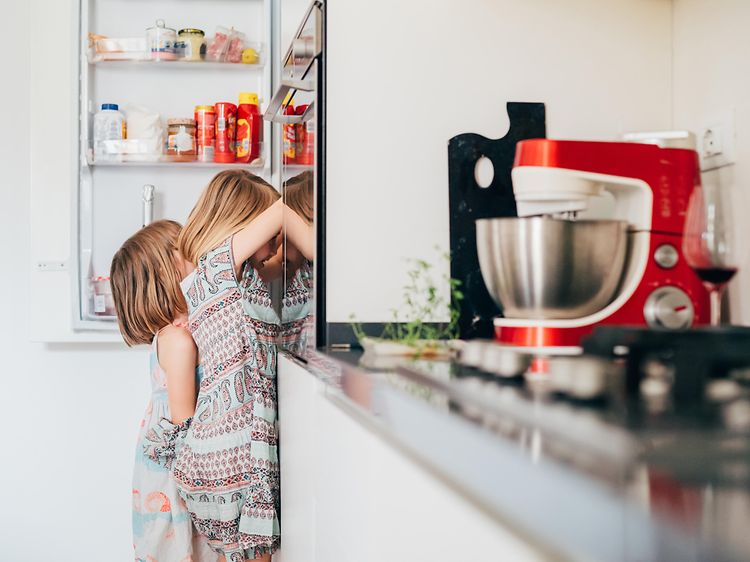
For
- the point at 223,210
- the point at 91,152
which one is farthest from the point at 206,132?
the point at 223,210

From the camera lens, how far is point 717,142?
1.38 meters

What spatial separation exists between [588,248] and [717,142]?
1.28ft

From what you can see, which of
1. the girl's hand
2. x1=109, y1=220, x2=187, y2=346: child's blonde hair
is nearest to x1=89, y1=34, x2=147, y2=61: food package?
x1=109, y1=220, x2=187, y2=346: child's blonde hair

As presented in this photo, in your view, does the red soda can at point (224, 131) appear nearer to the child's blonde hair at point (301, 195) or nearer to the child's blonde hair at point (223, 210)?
the child's blonde hair at point (223, 210)

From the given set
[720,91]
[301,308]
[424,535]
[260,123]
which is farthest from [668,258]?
[260,123]

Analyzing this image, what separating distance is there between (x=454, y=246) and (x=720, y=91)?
1.62ft

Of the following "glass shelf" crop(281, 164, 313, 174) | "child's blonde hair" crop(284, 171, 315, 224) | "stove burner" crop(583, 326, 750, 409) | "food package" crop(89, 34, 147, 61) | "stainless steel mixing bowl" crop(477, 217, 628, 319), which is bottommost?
"stove burner" crop(583, 326, 750, 409)

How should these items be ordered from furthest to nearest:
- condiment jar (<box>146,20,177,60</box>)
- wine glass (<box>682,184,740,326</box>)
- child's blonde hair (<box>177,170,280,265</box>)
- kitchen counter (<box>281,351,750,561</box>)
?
condiment jar (<box>146,20,177,60</box>)
child's blonde hair (<box>177,170,280,265</box>)
wine glass (<box>682,184,740,326</box>)
kitchen counter (<box>281,351,750,561</box>)

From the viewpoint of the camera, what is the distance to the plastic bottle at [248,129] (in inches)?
117

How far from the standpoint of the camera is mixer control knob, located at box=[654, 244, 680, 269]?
123 centimetres

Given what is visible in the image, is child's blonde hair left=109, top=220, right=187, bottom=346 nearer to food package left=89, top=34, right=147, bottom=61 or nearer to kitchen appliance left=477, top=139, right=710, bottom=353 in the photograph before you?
food package left=89, top=34, right=147, bottom=61

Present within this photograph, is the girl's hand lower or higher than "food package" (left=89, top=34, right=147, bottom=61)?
lower

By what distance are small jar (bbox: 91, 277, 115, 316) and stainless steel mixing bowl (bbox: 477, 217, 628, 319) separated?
2.04 metres

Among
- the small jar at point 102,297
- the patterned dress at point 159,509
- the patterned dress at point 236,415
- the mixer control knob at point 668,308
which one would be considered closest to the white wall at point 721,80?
the mixer control knob at point 668,308
